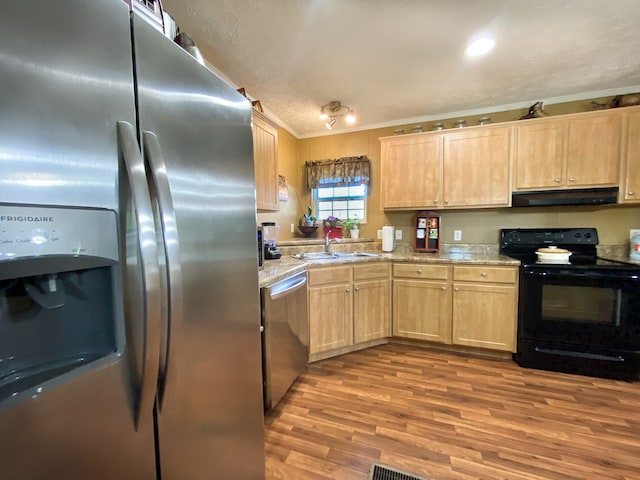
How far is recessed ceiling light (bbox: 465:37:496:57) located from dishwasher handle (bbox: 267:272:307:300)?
2.04 meters

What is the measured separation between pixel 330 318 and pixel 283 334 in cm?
79

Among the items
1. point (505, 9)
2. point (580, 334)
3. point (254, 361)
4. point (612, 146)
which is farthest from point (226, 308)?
point (612, 146)

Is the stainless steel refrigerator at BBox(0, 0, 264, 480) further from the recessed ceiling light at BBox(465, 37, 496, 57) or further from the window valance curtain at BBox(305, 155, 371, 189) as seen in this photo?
the window valance curtain at BBox(305, 155, 371, 189)

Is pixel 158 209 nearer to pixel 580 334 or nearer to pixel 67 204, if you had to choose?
pixel 67 204

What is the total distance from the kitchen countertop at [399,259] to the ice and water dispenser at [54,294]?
40.9 inches

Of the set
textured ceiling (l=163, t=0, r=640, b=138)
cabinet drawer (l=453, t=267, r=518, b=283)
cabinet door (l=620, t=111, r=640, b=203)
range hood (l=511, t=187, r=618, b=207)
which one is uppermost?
textured ceiling (l=163, t=0, r=640, b=138)

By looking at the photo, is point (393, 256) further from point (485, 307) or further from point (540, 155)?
Answer: point (540, 155)

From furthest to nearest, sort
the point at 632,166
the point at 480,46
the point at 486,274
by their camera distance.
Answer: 1. the point at 486,274
2. the point at 632,166
3. the point at 480,46

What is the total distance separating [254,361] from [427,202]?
2.50 meters

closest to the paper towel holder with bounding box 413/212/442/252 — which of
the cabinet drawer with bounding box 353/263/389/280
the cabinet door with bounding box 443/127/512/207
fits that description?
the cabinet door with bounding box 443/127/512/207

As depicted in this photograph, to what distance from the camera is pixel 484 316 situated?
2541mm

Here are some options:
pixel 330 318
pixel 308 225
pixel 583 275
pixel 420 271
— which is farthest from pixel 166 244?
pixel 583 275

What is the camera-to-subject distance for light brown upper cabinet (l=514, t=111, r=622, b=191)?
246cm

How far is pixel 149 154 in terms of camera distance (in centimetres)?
64
